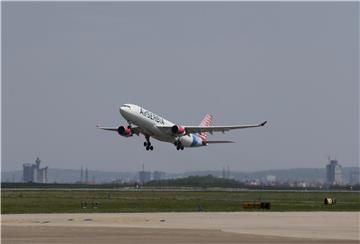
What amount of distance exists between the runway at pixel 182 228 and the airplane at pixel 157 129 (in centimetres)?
2357

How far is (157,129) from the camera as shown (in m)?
87.8

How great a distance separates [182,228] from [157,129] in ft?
132

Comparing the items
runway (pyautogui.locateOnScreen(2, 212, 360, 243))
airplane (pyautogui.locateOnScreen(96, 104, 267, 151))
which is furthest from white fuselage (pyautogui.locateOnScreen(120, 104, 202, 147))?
runway (pyautogui.locateOnScreen(2, 212, 360, 243))

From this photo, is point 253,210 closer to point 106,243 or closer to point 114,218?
point 114,218

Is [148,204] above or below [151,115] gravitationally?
below

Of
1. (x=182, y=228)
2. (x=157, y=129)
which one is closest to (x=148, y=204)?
(x=157, y=129)

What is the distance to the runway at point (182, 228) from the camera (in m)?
41.3

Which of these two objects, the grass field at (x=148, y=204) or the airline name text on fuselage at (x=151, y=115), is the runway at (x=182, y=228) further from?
the airline name text on fuselage at (x=151, y=115)

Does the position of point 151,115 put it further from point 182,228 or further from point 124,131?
point 182,228

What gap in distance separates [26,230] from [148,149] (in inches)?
1864

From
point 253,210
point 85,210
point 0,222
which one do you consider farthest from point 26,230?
point 253,210

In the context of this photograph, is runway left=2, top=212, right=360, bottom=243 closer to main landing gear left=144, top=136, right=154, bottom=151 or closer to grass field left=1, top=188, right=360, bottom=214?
grass field left=1, top=188, right=360, bottom=214

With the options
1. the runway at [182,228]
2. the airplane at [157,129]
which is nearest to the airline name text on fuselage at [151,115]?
the airplane at [157,129]

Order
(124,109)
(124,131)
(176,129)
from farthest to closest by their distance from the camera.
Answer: (124,131), (176,129), (124,109)
